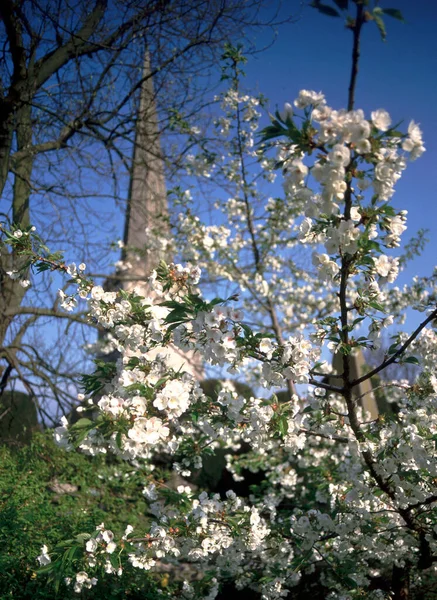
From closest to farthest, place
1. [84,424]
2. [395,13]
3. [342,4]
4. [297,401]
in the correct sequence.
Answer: [342,4]
[395,13]
[84,424]
[297,401]

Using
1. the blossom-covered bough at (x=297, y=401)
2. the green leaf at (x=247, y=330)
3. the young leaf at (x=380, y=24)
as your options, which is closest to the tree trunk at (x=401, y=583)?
the blossom-covered bough at (x=297, y=401)

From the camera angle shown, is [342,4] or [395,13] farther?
[395,13]

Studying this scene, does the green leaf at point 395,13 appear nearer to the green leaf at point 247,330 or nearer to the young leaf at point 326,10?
the young leaf at point 326,10

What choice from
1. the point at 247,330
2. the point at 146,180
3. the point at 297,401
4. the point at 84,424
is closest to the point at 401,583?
the point at 297,401

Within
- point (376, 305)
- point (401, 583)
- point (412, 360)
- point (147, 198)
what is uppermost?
point (147, 198)

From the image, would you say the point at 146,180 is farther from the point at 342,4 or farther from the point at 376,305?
the point at 342,4

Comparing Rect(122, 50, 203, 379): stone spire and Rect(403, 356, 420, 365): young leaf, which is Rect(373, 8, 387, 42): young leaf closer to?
Rect(403, 356, 420, 365): young leaf

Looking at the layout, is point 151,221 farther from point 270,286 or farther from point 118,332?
point 118,332

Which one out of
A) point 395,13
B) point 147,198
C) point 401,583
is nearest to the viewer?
point 395,13

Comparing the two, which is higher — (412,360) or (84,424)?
(412,360)

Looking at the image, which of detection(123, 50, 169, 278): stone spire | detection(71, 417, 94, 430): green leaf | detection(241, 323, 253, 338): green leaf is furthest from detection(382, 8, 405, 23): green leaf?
detection(123, 50, 169, 278): stone spire

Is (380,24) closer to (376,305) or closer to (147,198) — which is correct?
(376,305)

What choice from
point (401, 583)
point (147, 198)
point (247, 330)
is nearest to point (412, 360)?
point (247, 330)

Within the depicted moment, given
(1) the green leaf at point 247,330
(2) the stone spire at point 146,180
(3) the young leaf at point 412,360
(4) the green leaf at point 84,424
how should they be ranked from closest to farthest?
(4) the green leaf at point 84,424
(1) the green leaf at point 247,330
(3) the young leaf at point 412,360
(2) the stone spire at point 146,180
